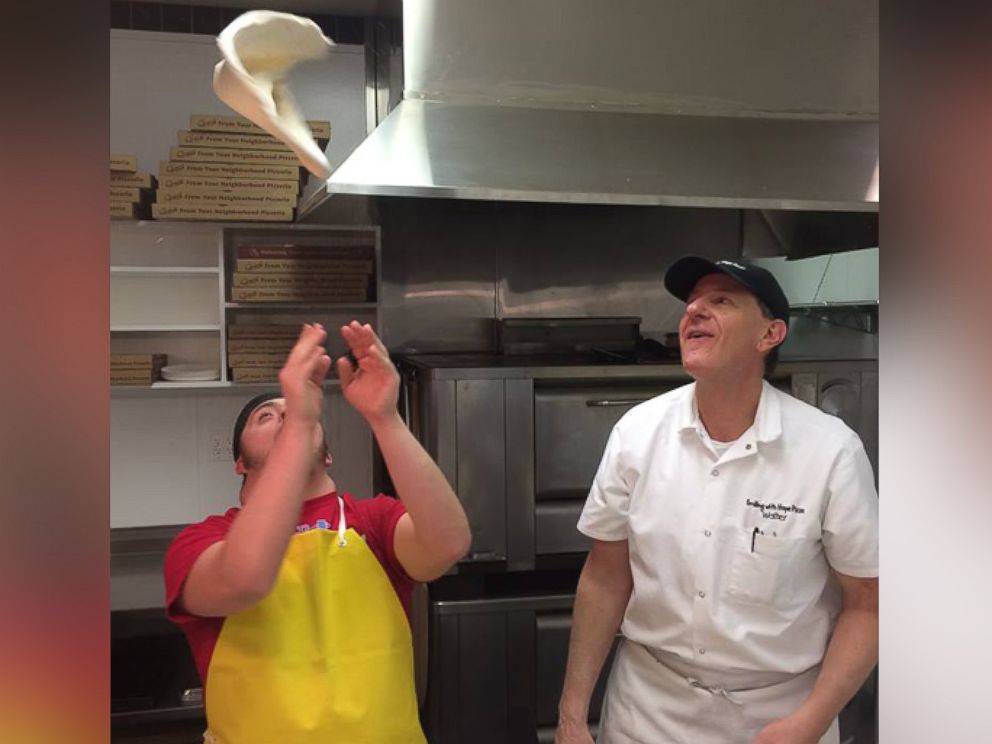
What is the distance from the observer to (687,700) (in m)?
0.66

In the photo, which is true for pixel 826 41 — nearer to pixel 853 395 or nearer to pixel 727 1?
pixel 727 1

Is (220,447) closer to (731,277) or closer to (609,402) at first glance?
(609,402)

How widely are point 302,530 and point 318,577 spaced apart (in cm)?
3

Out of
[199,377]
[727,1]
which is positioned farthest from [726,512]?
[199,377]

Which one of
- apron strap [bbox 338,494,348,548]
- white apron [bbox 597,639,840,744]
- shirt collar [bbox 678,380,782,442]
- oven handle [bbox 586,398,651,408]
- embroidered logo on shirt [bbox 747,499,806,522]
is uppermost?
shirt collar [bbox 678,380,782,442]

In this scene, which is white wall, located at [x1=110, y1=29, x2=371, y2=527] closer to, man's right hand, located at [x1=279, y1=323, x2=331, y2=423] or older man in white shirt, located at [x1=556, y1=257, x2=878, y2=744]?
man's right hand, located at [x1=279, y1=323, x2=331, y2=423]

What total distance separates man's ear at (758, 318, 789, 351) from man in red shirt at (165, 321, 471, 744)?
0.28 metres

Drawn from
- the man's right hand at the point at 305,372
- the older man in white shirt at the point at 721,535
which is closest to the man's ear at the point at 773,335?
the older man in white shirt at the point at 721,535

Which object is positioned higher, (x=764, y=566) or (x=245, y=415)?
(x=245, y=415)

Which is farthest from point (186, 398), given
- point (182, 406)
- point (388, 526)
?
point (388, 526)

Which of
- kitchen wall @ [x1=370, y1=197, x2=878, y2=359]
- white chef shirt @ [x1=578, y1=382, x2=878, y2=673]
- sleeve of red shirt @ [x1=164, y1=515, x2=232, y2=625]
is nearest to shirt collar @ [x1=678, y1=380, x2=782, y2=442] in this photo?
white chef shirt @ [x1=578, y1=382, x2=878, y2=673]

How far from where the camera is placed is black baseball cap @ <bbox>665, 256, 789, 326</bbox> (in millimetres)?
626

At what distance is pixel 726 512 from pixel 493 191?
423 mm

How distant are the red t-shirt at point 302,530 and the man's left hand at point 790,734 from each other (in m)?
0.23
